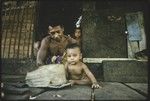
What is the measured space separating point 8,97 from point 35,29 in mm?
2365

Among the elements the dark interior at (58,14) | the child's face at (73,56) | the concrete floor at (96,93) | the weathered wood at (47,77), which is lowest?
the concrete floor at (96,93)

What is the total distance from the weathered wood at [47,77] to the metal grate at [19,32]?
135cm

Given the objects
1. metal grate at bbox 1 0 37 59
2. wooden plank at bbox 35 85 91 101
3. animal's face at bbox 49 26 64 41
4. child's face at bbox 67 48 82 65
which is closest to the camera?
wooden plank at bbox 35 85 91 101

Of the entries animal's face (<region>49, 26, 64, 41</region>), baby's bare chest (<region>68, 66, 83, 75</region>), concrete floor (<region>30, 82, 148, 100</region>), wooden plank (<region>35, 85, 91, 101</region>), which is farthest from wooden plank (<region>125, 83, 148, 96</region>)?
animal's face (<region>49, 26, 64, 41</region>)

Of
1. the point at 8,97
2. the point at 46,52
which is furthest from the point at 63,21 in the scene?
the point at 8,97

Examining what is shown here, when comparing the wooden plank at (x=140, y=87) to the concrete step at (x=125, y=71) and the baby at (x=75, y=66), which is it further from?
the baby at (x=75, y=66)

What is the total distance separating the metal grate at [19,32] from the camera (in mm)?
5242

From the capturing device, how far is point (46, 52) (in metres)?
5.16

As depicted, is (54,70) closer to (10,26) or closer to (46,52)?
(46,52)

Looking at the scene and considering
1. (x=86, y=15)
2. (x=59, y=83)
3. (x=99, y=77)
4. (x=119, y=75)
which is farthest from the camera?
(x=86, y=15)

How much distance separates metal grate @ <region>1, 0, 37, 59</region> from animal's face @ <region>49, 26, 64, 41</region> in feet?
1.66

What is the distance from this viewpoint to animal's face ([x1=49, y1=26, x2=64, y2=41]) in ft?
16.2

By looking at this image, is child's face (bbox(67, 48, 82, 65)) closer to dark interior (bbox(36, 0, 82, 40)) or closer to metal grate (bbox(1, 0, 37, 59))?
dark interior (bbox(36, 0, 82, 40))

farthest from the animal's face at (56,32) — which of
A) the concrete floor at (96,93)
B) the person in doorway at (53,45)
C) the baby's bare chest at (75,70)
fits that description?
the concrete floor at (96,93)
